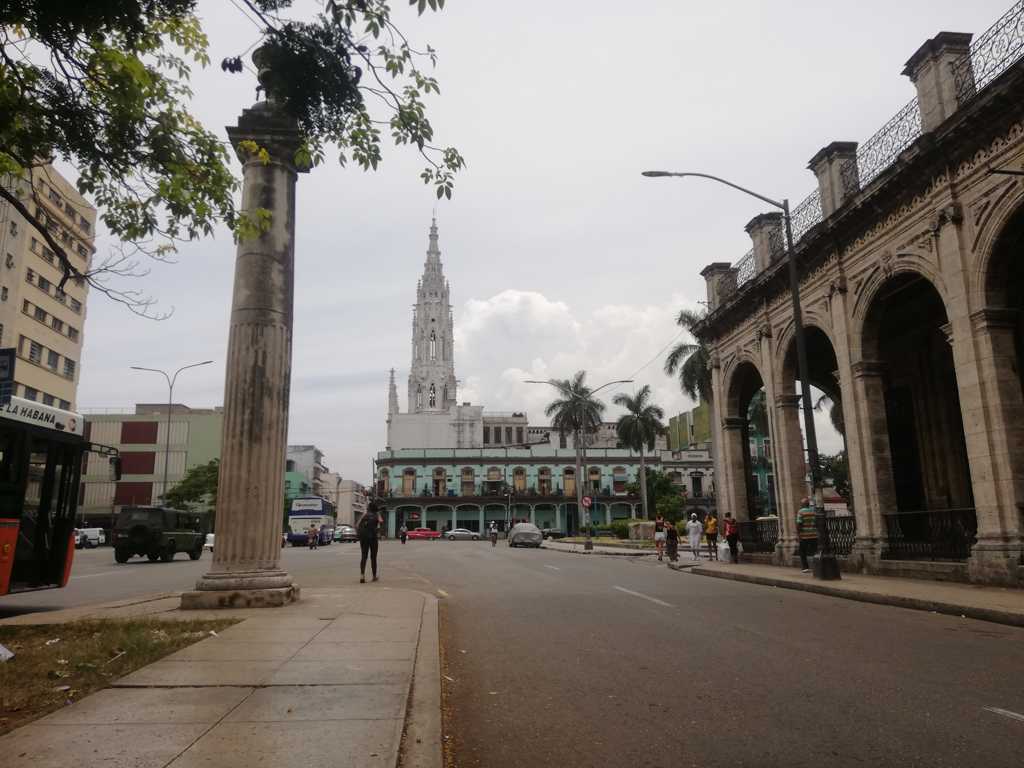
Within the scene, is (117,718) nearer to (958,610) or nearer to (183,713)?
(183,713)

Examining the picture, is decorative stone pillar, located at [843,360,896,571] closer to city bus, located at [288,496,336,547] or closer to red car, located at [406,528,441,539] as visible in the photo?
city bus, located at [288,496,336,547]

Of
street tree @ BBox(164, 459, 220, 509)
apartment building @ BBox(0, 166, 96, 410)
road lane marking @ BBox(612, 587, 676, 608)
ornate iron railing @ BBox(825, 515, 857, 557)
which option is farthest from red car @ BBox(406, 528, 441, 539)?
road lane marking @ BBox(612, 587, 676, 608)

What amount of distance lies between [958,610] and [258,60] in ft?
36.6

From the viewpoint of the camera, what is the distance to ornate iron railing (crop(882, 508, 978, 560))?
50.2 feet

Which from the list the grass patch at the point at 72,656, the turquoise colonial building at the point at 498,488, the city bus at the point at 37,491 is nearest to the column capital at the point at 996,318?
the grass patch at the point at 72,656

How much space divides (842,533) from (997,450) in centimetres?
656

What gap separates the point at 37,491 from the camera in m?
11.4

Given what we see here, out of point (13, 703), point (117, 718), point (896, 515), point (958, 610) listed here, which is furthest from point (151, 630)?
point (896, 515)

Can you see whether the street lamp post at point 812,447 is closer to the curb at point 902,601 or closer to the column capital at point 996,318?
the curb at point 902,601

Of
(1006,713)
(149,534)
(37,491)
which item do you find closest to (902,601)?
(1006,713)

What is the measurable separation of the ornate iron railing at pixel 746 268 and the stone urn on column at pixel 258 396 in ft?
52.2

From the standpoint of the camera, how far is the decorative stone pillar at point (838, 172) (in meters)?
17.9

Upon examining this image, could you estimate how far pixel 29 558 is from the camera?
1149 centimetres

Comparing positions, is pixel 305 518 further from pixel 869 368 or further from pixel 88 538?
pixel 869 368
